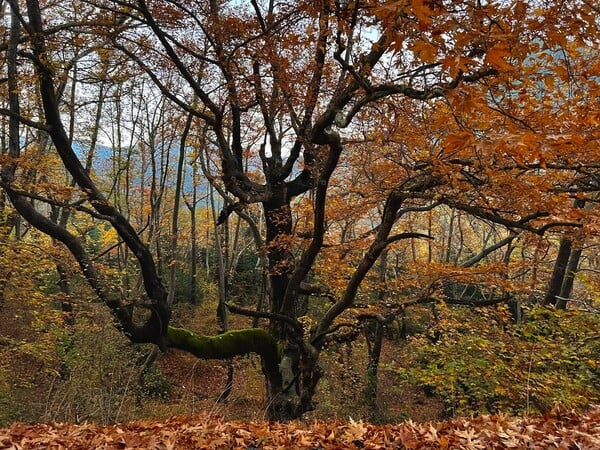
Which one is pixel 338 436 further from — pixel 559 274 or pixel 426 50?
pixel 559 274

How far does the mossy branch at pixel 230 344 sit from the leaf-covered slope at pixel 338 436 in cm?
438

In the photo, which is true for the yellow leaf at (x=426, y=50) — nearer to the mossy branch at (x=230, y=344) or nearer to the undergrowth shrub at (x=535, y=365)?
the undergrowth shrub at (x=535, y=365)

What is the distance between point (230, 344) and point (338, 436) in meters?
5.25

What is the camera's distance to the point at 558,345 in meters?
5.93

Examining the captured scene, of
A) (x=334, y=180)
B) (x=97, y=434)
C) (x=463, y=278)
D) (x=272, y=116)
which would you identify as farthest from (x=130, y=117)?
(x=97, y=434)

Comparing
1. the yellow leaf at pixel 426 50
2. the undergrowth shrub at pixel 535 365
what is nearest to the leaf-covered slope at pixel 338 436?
the yellow leaf at pixel 426 50

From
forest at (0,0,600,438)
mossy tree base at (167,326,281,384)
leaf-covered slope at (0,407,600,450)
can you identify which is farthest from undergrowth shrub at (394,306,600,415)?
mossy tree base at (167,326,281,384)

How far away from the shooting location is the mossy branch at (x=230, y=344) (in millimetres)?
7324

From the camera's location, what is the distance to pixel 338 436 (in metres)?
2.61

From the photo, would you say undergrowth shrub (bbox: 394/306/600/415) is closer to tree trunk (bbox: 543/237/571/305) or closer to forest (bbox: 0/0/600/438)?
forest (bbox: 0/0/600/438)

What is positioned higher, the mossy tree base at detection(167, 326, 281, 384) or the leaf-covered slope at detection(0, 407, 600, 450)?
the leaf-covered slope at detection(0, 407, 600, 450)

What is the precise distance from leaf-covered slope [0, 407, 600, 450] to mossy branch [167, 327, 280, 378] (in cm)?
438

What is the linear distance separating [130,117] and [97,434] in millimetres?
15524

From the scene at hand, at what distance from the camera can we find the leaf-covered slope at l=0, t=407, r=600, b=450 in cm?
230
